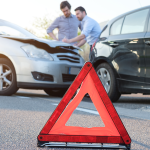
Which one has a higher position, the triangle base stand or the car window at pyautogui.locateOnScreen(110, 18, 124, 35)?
the car window at pyautogui.locateOnScreen(110, 18, 124, 35)

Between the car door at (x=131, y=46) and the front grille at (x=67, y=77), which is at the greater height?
the car door at (x=131, y=46)

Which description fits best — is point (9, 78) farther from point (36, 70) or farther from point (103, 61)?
point (103, 61)

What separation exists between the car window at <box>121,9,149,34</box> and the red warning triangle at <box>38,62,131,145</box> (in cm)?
334

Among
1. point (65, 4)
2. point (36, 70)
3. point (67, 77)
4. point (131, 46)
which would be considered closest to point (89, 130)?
point (131, 46)

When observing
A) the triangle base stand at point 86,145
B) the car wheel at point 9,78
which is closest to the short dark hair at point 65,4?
the car wheel at point 9,78

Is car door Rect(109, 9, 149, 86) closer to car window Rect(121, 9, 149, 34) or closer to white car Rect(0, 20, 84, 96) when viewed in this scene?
car window Rect(121, 9, 149, 34)

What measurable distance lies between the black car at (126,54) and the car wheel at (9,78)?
184cm

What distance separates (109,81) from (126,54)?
0.66 meters

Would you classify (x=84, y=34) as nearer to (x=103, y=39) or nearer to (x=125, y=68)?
(x=103, y=39)

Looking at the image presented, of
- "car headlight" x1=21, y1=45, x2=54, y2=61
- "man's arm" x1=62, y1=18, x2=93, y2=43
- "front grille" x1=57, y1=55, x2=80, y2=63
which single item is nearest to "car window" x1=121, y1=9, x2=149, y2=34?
"front grille" x1=57, y1=55, x2=80, y2=63

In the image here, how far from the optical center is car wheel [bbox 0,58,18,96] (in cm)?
750

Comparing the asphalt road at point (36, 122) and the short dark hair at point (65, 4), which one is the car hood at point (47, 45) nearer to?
the short dark hair at point (65, 4)

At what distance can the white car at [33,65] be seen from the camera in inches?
290

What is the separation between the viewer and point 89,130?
120 inches
